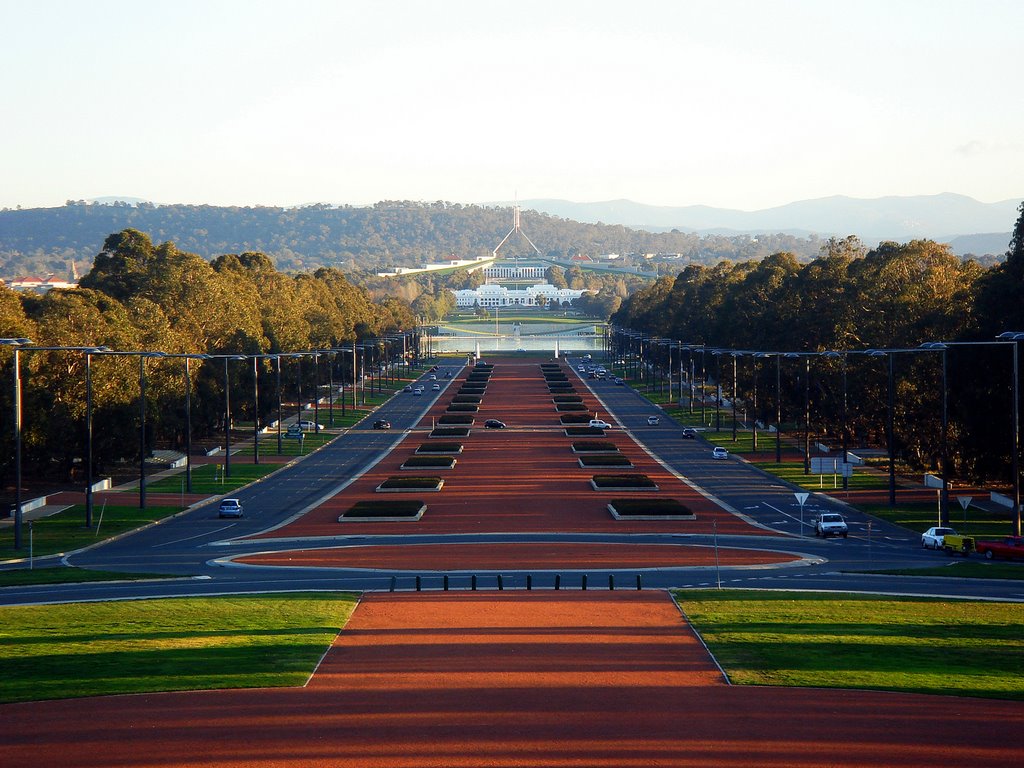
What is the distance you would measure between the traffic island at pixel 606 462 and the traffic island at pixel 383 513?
21244 mm

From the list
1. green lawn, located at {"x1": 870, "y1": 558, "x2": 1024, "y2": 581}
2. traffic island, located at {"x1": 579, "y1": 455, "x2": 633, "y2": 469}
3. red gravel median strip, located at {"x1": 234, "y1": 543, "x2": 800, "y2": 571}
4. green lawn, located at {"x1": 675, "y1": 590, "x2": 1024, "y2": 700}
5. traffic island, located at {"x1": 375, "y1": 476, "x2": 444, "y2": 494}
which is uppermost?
green lawn, located at {"x1": 675, "y1": 590, "x2": 1024, "y2": 700}

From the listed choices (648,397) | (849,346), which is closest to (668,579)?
(849,346)

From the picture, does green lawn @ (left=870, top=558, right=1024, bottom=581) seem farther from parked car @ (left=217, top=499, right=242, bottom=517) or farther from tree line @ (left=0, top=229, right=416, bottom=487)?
tree line @ (left=0, top=229, right=416, bottom=487)

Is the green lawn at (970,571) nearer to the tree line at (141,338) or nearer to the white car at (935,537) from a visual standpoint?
the white car at (935,537)

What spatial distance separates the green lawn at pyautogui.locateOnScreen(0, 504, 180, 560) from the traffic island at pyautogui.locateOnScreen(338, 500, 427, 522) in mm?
9853

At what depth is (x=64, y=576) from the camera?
45781 millimetres

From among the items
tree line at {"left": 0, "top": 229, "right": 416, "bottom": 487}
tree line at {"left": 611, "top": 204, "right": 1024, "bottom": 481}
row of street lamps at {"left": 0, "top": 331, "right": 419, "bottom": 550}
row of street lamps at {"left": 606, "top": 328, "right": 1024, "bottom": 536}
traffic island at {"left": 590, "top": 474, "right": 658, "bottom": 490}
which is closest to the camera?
row of street lamps at {"left": 606, "top": 328, "right": 1024, "bottom": 536}

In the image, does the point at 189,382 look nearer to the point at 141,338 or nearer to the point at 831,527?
the point at 141,338

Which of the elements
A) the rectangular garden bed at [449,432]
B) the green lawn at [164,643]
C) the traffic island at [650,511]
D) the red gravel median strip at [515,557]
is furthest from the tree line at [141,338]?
the traffic island at [650,511]

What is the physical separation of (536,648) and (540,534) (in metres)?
24.1

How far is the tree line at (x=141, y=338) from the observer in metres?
70.1

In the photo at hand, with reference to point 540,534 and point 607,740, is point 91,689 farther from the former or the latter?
point 540,534

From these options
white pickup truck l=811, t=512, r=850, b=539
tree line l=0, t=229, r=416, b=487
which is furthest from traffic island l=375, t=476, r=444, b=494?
white pickup truck l=811, t=512, r=850, b=539

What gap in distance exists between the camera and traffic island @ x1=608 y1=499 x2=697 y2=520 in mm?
61500
